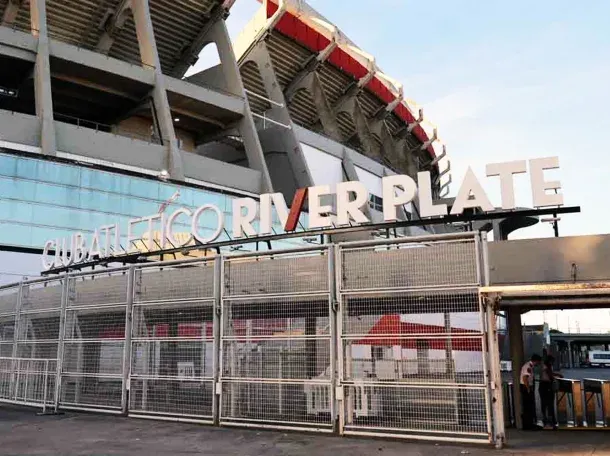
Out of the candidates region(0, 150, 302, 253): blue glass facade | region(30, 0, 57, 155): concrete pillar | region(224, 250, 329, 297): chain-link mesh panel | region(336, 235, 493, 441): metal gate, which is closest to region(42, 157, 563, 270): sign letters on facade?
region(224, 250, 329, 297): chain-link mesh panel

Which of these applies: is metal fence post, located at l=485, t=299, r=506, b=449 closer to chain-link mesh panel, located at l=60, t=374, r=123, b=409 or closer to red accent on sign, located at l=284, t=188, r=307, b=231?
red accent on sign, located at l=284, t=188, r=307, b=231

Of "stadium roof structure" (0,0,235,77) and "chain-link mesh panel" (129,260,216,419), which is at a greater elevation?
"stadium roof structure" (0,0,235,77)

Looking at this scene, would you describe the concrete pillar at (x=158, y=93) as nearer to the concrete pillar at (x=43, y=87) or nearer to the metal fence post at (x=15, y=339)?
the concrete pillar at (x=43, y=87)

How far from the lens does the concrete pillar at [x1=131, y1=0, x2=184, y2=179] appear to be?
108 ft

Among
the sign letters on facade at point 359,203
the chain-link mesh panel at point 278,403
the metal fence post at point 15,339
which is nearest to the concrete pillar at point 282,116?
the sign letters on facade at point 359,203

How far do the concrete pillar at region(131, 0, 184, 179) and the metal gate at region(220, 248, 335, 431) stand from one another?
2263 cm

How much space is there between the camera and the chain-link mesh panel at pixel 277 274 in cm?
1084

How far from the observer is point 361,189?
14891 mm

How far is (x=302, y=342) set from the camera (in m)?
10.5

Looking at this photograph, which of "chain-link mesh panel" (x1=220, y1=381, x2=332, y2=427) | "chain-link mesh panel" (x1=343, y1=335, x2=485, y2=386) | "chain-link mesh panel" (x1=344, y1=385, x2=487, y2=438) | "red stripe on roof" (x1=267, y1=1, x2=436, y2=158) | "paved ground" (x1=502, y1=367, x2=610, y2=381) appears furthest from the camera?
"red stripe on roof" (x1=267, y1=1, x2=436, y2=158)

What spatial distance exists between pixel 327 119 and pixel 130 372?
42.5 m

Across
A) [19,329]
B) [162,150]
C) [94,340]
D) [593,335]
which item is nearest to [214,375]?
[94,340]

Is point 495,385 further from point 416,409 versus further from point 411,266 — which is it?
point 411,266

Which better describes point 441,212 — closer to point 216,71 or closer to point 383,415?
point 383,415
